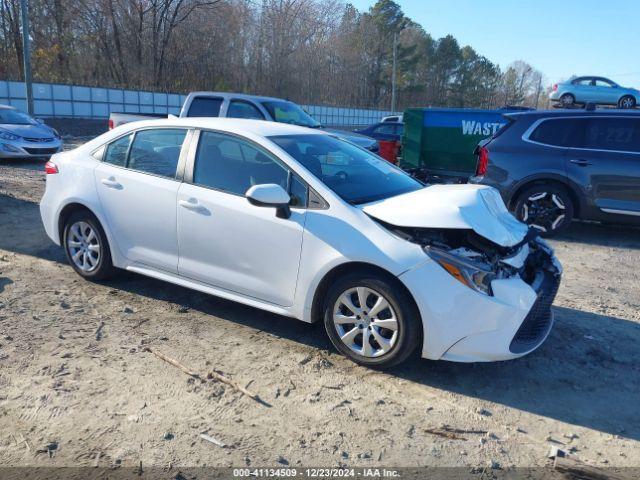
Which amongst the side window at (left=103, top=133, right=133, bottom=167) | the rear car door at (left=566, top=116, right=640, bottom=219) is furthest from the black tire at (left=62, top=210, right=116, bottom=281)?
the rear car door at (left=566, top=116, right=640, bottom=219)

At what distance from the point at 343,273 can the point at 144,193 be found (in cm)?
195

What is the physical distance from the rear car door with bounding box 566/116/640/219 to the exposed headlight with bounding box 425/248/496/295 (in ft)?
16.0

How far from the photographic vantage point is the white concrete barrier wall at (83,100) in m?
23.9

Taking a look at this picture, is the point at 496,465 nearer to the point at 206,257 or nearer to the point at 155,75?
the point at 206,257

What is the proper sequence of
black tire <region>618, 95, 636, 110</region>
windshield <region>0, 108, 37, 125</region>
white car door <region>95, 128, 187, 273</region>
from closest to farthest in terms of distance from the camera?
white car door <region>95, 128, 187, 273</region> → windshield <region>0, 108, 37, 125</region> → black tire <region>618, 95, 636, 110</region>

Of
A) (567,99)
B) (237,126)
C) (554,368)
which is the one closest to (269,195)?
(237,126)

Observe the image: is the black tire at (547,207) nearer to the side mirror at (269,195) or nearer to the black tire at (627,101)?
the side mirror at (269,195)

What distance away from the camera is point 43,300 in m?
4.81

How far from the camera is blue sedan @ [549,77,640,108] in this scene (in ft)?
72.0

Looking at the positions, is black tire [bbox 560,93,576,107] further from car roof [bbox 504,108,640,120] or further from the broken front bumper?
the broken front bumper

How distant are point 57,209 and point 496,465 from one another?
14.6ft

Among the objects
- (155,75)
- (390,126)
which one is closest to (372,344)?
(390,126)

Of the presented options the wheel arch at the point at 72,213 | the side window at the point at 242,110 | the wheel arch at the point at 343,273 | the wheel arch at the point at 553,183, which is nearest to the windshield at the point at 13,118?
the side window at the point at 242,110

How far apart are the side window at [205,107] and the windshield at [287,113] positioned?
0.95 meters
